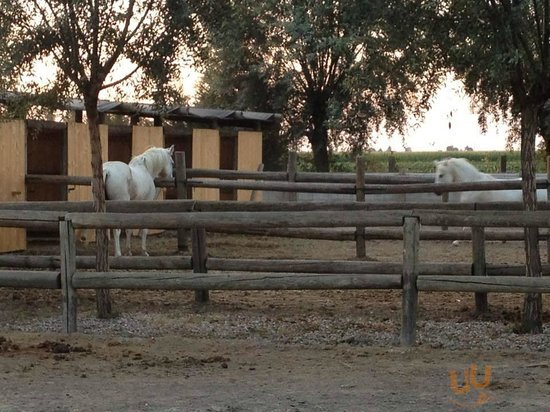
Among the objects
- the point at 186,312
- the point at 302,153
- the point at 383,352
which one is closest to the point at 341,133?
the point at 302,153

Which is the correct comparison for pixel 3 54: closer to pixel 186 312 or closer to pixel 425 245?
pixel 186 312

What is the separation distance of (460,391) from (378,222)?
2.15m

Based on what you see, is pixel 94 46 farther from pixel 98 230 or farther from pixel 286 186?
pixel 286 186

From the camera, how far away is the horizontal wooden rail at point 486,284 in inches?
318

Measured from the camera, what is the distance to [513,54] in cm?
805

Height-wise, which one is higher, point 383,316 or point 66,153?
point 66,153

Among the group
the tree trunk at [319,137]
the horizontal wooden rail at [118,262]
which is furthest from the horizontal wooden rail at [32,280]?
the tree trunk at [319,137]

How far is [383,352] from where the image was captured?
810cm

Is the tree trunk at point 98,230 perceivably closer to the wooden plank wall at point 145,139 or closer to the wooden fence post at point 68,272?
the wooden fence post at point 68,272

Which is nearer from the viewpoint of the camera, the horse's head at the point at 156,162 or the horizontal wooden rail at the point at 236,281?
the horizontal wooden rail at the point at 236,281

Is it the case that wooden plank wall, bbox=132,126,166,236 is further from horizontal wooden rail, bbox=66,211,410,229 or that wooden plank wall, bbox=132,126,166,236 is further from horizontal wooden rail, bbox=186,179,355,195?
horizontal wooden rail, bbox=66,211,410,229

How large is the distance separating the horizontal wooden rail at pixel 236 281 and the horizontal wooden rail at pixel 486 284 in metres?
0.28

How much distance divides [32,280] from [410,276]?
3.43m
